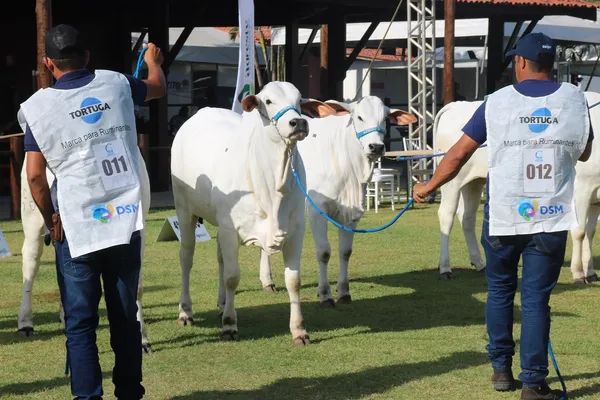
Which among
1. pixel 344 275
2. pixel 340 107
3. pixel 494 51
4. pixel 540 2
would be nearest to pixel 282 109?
pixel 340 107

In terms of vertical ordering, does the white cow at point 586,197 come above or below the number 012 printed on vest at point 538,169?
below

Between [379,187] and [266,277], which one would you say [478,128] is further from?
[379,187]

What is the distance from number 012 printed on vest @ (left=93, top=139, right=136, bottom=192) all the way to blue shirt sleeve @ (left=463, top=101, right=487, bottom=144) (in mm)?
2048

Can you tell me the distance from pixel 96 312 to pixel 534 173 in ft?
8.60

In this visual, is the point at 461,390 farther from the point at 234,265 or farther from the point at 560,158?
the point at 234,265

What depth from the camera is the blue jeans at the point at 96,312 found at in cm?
516

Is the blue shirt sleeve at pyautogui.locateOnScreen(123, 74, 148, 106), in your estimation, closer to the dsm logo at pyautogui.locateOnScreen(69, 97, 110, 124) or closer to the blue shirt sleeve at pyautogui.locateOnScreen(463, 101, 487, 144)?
the dsm logo at pyautogui.locateOnScreen(69, 97, 110, 124)

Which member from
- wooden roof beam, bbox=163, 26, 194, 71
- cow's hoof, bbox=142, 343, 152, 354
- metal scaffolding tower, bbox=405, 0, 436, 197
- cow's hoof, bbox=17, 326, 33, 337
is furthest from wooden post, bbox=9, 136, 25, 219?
cow's hoof, bbox=142, 343, 152, 354

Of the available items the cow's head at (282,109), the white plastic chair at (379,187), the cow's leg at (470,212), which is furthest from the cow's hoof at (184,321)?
the white plastic chair at (379,187)

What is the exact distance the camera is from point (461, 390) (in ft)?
20.3

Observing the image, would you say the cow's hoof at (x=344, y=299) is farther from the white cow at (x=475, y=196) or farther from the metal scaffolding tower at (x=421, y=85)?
the metal scaffolding tower at (x=421, y=85)

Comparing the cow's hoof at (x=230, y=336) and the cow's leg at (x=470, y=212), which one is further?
the cow's leg at (x=470, y=212)

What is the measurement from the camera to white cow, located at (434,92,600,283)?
10.3m

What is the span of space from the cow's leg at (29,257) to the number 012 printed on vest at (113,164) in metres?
2.62
